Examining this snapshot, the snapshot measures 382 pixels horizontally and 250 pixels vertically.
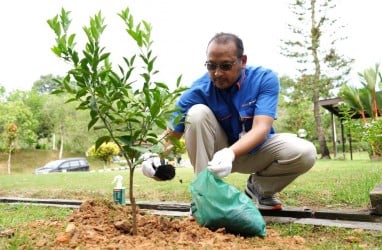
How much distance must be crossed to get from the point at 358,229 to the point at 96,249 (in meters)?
1.30

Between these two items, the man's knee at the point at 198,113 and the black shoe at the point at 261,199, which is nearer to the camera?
the man's knee at the point at 198,113

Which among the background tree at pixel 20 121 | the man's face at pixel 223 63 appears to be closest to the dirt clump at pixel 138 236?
the man's face at pixel 223 63

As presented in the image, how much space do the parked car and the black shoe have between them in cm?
1657

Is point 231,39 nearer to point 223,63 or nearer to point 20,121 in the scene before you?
point 223,63

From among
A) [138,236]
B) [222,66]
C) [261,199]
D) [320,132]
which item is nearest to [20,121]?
[320,132]

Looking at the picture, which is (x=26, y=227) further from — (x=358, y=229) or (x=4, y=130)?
(x=4, y=130)

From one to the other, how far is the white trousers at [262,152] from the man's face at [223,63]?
256 millimetres

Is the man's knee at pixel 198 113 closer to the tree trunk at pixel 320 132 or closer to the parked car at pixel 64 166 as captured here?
the tree trunk at pixel 320 132

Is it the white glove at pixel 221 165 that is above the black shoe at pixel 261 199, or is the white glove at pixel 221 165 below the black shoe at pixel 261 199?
above

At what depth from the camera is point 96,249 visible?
1566 millimetres

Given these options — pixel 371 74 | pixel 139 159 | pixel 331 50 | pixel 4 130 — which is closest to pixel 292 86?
pixel 331 50

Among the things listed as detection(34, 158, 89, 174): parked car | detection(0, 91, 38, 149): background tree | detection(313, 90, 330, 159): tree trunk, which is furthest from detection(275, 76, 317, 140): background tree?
detection(0, 91, 38, 149): background tree

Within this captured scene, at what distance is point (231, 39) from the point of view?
224cm

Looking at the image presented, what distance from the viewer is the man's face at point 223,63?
220 centimetres
